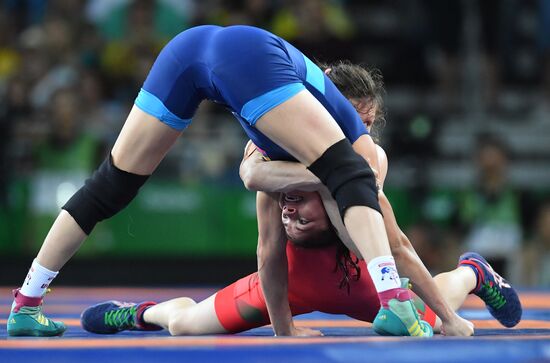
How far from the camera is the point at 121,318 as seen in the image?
3.37m

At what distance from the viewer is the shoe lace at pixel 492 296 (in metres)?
3.35

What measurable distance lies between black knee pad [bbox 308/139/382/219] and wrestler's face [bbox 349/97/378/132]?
0.47m

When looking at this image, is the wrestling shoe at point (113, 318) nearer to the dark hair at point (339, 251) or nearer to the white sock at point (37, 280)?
the white sock at point (37, 280)

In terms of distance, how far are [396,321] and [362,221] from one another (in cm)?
26

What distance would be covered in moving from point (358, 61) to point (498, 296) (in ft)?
13.6

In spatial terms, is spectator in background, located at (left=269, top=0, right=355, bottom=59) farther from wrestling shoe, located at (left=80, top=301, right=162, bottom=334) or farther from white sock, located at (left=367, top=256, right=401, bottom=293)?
white sock, located at (left=367, top=256, right=401, bottom=293)

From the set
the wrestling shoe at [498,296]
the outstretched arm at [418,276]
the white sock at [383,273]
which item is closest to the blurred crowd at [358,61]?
the wrestling shoe at [498,296]

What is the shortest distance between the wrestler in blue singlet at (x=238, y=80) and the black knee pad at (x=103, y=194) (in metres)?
0.21

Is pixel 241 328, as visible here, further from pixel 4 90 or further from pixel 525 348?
pixel 4 90

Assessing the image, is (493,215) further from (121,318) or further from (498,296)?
(121,318)

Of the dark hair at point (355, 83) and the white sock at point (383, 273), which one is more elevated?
the dark hair at point (355, 83)

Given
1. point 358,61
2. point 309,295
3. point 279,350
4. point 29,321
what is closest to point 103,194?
point 29,321

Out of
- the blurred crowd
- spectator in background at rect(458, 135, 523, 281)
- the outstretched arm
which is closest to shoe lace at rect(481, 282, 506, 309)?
the outstretched arm

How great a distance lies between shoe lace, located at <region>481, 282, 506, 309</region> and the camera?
335 centimetres
